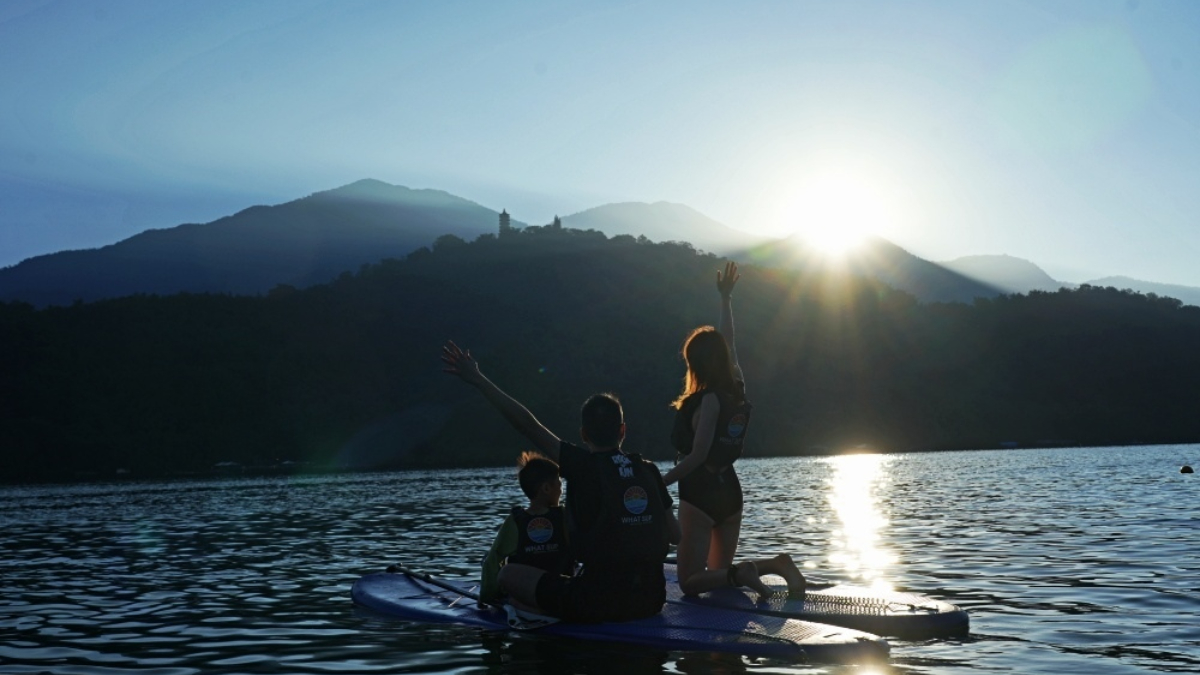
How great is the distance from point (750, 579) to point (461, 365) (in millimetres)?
4420

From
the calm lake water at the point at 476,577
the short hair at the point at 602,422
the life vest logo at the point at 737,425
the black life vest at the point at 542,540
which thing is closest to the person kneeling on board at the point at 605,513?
Answer: the short hair at the point at 602,422

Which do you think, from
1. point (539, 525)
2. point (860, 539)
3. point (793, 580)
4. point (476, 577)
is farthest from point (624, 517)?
point (860, 539)

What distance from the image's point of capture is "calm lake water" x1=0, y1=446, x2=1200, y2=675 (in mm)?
10867

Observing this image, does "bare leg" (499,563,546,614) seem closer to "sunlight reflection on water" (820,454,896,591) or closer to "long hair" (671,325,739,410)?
"long hair" (671,325,739,410)

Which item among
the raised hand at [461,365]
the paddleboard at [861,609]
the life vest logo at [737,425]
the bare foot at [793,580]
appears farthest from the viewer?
the bare foot at [793,580]

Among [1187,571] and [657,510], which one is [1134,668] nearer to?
[657,510]

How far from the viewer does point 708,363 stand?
11.7 m

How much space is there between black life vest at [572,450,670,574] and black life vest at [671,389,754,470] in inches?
56.8

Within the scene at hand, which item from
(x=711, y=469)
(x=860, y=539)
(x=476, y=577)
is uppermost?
(x=711, y=469)

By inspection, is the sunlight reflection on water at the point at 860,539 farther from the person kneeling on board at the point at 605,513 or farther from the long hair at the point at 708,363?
the person kneeling on board at the point at 605,513

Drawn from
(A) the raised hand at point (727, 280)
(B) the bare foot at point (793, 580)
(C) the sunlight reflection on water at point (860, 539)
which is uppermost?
(A) the raised hand at point (727, 280)

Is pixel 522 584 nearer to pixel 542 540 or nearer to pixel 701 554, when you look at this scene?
pixel 542 540

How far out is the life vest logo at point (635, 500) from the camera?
33.3 feet

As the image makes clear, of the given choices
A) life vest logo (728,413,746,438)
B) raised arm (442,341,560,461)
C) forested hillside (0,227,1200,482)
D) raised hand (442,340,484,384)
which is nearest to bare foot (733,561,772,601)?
life vest logo (728,413,746,438)
